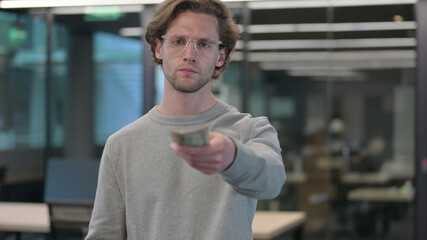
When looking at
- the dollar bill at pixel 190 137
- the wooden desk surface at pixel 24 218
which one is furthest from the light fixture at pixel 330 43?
the dollar bill at pixel 190 137

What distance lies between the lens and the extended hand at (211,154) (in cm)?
116

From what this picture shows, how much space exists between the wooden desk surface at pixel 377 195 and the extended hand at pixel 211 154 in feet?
17.2

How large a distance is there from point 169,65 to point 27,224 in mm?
3093

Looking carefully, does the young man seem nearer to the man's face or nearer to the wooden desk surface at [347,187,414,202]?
the man's face

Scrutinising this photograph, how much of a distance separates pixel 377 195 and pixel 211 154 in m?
5.38

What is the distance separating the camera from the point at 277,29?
256 inches

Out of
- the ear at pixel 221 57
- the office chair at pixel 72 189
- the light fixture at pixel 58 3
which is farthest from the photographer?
the light fixture at pixel 58 3

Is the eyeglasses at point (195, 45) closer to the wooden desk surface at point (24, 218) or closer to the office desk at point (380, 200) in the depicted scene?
the wooden desk surface at point (24, 218)

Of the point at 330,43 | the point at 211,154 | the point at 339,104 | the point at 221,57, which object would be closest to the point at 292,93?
the point at 339,104

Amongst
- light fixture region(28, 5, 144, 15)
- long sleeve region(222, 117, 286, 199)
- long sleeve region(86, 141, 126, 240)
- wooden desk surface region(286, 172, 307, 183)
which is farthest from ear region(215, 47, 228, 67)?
light fixture region(28, 5, 144, 15)

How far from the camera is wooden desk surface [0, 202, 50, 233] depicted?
4.41 meters

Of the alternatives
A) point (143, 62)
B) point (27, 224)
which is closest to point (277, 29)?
point (143, 62)

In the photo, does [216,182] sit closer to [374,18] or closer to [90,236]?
[90,236]

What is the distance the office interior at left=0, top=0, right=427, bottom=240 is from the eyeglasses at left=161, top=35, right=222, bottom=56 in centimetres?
452
